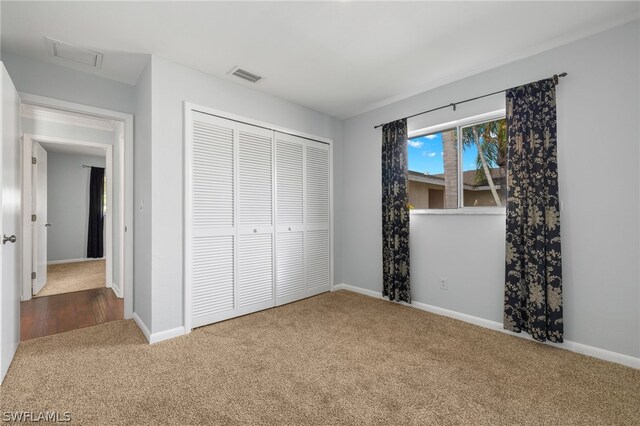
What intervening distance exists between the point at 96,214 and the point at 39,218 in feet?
9.37

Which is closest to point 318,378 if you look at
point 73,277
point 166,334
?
point 166,334

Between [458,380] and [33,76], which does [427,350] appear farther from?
[33,76]

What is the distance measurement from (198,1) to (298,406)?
257 centimetres

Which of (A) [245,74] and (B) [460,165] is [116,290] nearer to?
(A) [245,74]

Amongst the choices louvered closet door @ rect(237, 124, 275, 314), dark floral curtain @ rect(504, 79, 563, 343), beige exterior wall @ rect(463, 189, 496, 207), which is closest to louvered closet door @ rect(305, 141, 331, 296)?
louvered closet door @ rect(237, 124, 275, 314)

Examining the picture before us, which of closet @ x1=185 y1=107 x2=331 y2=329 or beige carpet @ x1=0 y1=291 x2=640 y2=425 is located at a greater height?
closet @ x1=185 y1=107 x2=331 y2=329

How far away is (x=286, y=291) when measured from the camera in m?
3.55

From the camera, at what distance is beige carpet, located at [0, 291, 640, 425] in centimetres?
161

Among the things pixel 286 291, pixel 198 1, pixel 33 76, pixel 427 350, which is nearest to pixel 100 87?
pixel 33 76

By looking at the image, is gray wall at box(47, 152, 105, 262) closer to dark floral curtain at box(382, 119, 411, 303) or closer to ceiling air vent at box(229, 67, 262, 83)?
ceiling air vent at box(229, 67, 262, 83)

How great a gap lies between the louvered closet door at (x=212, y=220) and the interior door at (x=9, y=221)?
119 centimetres

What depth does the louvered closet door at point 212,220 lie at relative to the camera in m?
2.79

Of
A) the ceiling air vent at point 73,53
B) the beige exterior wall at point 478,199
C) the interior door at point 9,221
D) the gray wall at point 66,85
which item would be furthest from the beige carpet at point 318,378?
the ceiling air vent at point 73,53

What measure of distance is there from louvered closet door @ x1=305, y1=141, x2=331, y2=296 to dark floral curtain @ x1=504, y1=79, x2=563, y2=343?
2.14 metres
